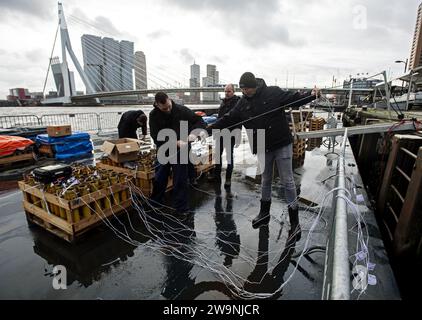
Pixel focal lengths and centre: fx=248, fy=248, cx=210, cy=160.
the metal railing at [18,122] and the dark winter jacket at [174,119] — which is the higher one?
the dark winter jacket at [174,119]

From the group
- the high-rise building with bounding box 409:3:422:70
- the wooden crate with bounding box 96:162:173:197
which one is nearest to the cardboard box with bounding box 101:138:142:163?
the wooden crate with bounding box 96:162:173:197

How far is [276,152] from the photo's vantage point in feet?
11.5

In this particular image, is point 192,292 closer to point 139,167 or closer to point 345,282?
point 345,282

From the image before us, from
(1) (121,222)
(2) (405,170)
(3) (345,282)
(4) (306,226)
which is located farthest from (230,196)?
(3) (345,282)

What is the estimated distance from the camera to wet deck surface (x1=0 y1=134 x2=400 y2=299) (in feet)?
8.20

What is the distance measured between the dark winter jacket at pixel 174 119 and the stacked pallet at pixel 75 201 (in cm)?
100

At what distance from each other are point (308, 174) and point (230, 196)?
2.43 metres

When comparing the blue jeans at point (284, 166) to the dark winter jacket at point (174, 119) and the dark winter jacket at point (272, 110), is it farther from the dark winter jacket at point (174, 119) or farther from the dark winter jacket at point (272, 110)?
the dark winter jacket at point (174, 119)

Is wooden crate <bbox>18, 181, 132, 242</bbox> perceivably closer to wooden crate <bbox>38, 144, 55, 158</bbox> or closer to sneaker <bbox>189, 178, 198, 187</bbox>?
sneaker <bbox>189, 178, 198, 187</bbox>

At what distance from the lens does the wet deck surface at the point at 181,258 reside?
2.50 meters

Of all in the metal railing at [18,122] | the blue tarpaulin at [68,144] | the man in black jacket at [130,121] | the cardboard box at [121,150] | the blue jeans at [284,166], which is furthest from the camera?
the metal railing at [18,122]

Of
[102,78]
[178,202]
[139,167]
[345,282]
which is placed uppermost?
[102,78]

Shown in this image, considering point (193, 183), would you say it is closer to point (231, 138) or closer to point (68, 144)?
point (231, 138)

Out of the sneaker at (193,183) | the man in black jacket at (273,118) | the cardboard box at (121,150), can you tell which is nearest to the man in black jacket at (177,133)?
the cardboard box at (121,150)
